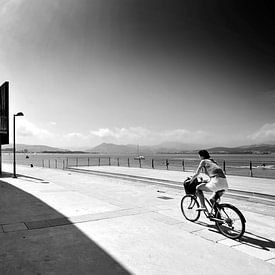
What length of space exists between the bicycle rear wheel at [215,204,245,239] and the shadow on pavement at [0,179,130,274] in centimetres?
258

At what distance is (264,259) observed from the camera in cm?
449

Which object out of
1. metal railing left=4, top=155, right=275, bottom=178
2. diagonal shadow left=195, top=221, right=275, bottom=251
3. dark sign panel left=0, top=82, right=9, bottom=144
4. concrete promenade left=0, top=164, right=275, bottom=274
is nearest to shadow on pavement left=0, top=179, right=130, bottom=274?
concrete promenade left=0, top=164, right=275, bottom=274

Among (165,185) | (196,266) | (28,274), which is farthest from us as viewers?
(165,185)

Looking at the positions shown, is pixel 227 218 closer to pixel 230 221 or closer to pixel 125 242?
pixel 230 221

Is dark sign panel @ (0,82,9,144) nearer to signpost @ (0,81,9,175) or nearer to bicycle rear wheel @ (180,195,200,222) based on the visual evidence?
signpost @ (0,81,9,175)

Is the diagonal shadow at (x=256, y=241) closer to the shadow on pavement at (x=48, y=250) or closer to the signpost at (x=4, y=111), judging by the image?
the shadow on pavement at (x=48, y=250)

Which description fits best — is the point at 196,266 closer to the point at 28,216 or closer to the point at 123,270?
the point at 123,270

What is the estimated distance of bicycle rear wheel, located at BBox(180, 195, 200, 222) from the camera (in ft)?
22.2

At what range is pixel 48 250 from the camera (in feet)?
15.8

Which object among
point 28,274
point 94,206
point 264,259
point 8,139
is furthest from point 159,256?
point 8,139

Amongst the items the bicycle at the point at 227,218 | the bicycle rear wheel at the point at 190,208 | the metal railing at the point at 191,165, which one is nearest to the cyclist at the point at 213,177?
the bicycle at the point at 227,218

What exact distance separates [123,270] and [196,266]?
1.16 metres

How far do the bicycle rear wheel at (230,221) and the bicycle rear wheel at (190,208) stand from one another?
0.88 m

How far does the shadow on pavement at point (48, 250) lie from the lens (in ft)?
13.3
